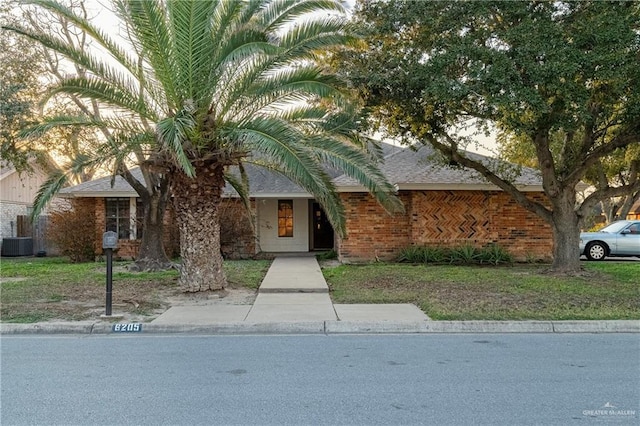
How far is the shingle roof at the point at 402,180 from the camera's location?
16891 mm

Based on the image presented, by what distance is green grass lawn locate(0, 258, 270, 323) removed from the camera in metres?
9.19

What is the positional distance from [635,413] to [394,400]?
2.14 m

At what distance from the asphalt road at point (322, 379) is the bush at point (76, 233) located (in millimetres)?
11353

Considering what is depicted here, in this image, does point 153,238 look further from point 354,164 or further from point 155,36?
point 354,164

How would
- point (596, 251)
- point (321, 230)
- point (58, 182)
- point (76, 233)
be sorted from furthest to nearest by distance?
point (321, 230) → point (596, 251) → point (76, 233) → point (58, 182)

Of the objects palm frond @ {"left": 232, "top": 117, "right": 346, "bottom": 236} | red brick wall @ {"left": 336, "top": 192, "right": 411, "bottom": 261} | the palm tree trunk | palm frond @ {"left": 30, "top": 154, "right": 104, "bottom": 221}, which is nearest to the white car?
red brick wall @ {"left": 336, "top": 192, "right": 411, "bottom": 261}

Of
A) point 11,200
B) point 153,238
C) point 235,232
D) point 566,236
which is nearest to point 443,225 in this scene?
point 566,236

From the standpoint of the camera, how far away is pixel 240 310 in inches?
366

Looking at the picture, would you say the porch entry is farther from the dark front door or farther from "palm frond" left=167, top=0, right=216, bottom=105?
"palm frond" left=167, top=0, right=216, bottom=105

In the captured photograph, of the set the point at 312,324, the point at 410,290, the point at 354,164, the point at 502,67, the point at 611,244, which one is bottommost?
the point at 312,324

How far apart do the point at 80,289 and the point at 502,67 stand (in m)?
10.1

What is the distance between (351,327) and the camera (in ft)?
26.9

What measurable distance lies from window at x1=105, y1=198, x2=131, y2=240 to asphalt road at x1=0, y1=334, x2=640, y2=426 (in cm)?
1190

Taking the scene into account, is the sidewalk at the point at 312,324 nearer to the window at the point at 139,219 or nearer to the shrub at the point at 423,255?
the shrub at the point at 423,255
